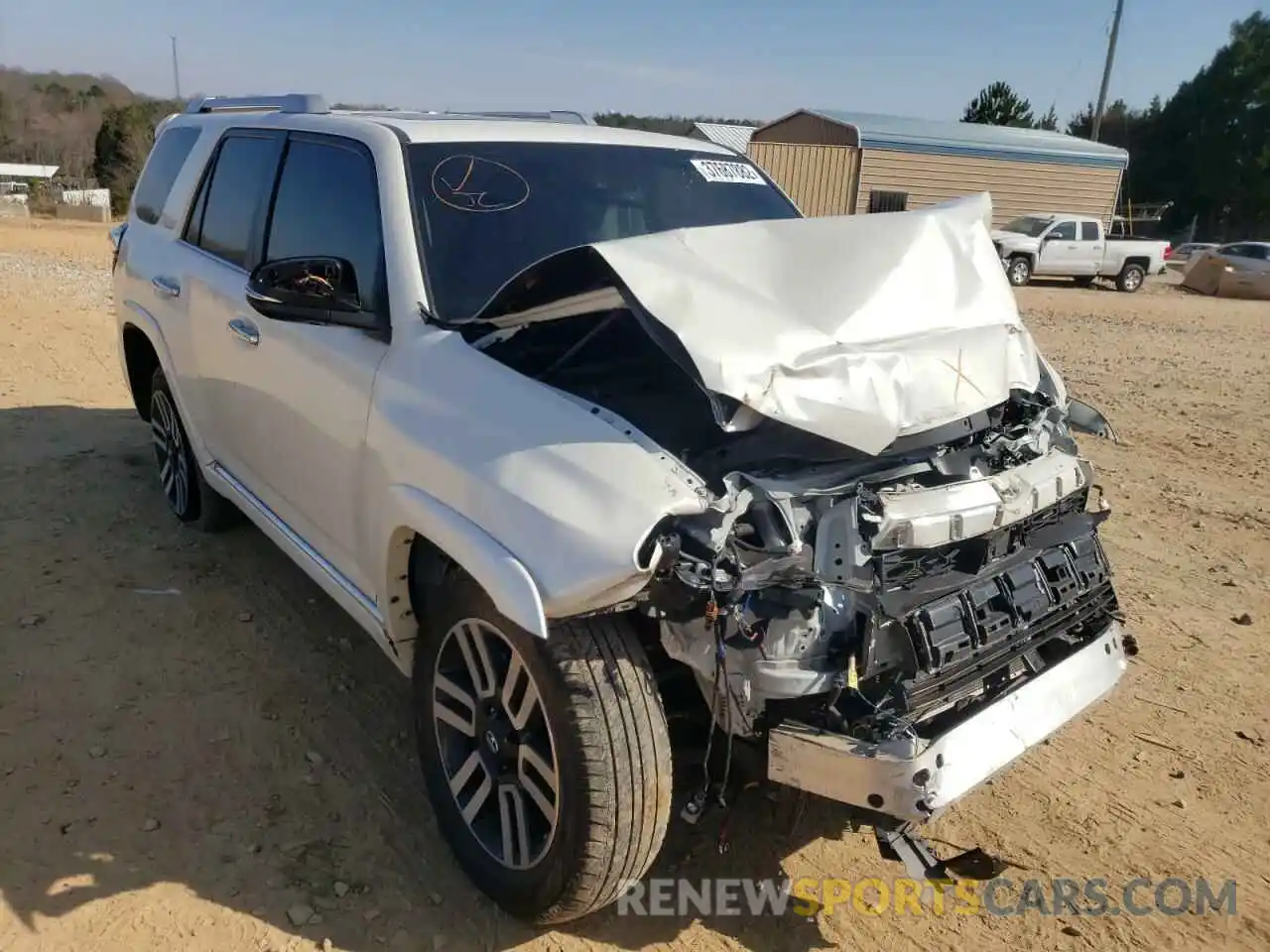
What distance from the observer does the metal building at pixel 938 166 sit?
28266 millimetres

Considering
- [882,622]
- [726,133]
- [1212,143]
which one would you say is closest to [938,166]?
[726,133]

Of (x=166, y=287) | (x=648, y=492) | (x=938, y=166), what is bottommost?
(x=648, y=492)

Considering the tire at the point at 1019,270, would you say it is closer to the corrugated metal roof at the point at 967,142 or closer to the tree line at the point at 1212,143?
the corrugated metal roof at the point at 967,142

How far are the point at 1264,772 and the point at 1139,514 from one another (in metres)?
2.70

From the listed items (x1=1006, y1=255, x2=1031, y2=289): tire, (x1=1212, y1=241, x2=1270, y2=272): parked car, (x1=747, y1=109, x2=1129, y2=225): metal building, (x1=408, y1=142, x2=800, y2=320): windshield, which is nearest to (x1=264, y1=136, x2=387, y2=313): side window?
(x1=408, y1=142, x2=800, y2=320): windshield

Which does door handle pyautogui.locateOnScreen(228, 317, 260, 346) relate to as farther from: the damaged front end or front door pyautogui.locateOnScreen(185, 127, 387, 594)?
the damaged front end

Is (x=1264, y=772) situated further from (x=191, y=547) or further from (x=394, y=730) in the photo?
(x=191, y=547)

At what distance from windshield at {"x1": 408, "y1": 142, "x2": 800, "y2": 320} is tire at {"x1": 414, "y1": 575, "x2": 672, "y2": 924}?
1043 mm

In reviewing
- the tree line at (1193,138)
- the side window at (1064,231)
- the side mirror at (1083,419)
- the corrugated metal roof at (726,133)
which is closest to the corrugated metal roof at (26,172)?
the tree line at (1193,138)

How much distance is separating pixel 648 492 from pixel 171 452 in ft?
12.5

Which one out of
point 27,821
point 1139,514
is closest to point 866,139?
point 1139,514

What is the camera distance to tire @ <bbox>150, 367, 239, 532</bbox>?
16.0 feet

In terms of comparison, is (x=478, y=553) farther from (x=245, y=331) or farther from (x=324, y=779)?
(x=245, y=331)

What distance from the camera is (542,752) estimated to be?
8.04 feet
